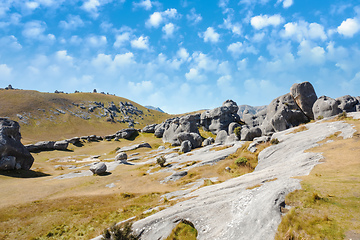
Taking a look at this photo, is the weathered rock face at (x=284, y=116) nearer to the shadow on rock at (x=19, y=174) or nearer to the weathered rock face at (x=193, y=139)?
the weathered rock face at (x=193, y=139)

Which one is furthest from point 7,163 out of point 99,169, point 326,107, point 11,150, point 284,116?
point 326,107

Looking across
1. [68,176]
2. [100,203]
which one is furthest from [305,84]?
[68,176]

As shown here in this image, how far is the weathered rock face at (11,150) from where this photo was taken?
3837cm

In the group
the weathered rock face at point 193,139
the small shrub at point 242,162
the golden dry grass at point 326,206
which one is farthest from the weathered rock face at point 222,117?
the golden dry grass at point 326,206

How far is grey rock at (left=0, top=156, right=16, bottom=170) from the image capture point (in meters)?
37.5

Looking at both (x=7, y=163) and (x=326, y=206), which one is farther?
(x=7, y=163)

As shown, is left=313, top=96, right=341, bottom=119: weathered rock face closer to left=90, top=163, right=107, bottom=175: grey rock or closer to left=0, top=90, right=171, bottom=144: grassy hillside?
left=90, top=163, right=107, bottom=175: grey rock

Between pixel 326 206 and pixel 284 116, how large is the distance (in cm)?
4928

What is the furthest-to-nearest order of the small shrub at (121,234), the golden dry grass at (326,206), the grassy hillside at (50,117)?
the grassy hillside at (50,117) < the small shrub at (121,234) < the golden dry grass at (326,206)

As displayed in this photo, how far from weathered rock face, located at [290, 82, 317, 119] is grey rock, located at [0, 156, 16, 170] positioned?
258 ft

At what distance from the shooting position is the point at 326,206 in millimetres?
9570

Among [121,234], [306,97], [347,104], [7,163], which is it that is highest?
[306,97]

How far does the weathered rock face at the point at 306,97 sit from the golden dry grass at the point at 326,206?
46474 millimetres

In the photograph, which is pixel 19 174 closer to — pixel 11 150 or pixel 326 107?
pixel 11 150
